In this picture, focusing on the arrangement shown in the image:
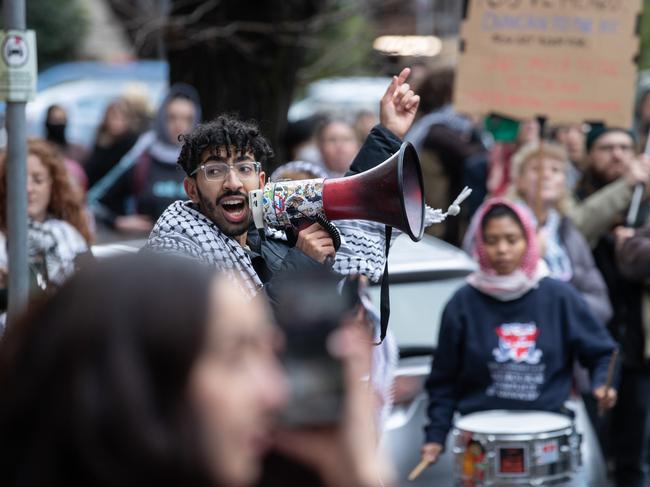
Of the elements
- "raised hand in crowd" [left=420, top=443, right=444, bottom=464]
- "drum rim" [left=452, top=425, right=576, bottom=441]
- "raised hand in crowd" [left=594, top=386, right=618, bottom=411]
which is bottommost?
"raised hand in crowd" [left=420, top=443, right=444, bottom=464]

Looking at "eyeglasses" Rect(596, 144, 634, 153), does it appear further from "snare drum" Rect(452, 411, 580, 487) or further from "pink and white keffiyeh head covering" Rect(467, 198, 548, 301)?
"snare drum" Rect(452, 411, 580, 487)

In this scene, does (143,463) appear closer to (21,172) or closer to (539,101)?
(21,172)

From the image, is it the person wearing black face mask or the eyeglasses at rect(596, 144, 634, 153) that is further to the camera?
the person wearing black face mask

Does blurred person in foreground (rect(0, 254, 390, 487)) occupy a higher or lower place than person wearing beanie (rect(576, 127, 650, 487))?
higher

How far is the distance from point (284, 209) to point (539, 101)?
4.05 m

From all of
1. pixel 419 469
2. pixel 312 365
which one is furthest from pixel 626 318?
pixel 312 365

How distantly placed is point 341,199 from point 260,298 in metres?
0.71

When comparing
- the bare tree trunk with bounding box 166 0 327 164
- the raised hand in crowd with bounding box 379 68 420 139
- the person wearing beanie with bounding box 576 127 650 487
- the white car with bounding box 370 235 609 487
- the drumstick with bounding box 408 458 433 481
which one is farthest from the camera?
the bare tree trunk with bounding box 166 0 327 164

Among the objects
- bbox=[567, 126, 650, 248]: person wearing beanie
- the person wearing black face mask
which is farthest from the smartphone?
the person wearing black face mask

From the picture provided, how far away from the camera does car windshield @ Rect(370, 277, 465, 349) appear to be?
5910mm

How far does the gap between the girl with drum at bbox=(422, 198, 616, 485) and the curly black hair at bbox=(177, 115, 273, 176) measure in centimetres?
208

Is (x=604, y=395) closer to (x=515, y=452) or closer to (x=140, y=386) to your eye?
(x=515, y=452)

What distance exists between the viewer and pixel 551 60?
737 cm

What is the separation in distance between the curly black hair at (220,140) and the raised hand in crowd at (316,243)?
0.97 feet
